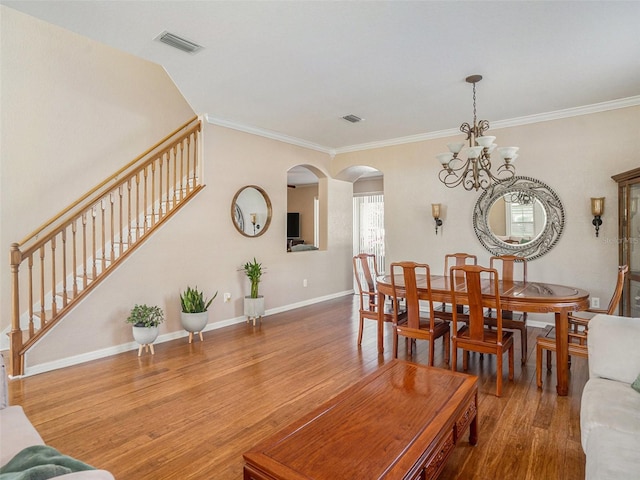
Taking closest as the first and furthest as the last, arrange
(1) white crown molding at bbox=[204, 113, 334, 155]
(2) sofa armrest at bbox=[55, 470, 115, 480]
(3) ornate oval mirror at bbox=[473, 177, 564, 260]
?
(2) sofa armrest at bbox=[55, 470, 115, 480], (3) ornate oval mirror at bbox=[473, 177, 564, 260], (1) white crown molding at bbox=[204, 113, 334, 155]

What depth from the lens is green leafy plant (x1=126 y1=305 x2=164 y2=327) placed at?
3.84m

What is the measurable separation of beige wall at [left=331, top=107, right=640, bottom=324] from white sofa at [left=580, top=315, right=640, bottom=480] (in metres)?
2.74

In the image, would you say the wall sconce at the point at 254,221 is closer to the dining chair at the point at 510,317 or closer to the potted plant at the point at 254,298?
the potted plant at the point at 254,298

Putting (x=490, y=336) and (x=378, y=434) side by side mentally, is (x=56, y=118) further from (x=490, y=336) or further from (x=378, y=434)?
(x=490, y=336)

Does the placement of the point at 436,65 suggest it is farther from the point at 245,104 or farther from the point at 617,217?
the point at 617,217

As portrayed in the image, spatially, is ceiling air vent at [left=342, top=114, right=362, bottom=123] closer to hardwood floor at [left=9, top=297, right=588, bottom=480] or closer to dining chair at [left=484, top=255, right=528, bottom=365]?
dining chair at [left=484, top=255, right=528, bottom=365]

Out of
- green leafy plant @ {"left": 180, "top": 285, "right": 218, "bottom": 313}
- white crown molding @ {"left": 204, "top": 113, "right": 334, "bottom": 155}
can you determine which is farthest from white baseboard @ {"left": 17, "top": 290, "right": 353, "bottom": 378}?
white crown molding @ {"left": 204, "top": 113, "right": 334, "bottom": 155}

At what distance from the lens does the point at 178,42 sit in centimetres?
297

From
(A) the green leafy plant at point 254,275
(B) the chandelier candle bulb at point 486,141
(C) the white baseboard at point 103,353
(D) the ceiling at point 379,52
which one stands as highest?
(D) the ceiling at point 379,52

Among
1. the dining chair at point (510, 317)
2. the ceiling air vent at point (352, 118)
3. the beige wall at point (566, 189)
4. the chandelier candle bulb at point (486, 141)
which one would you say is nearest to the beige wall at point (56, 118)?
the ceiling air vent at point (352, 118)

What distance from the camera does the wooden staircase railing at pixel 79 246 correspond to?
337cm

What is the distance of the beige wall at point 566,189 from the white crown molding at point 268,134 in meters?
1.63

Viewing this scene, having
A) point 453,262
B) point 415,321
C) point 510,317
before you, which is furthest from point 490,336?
point 453,262

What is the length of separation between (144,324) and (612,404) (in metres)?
3.85
